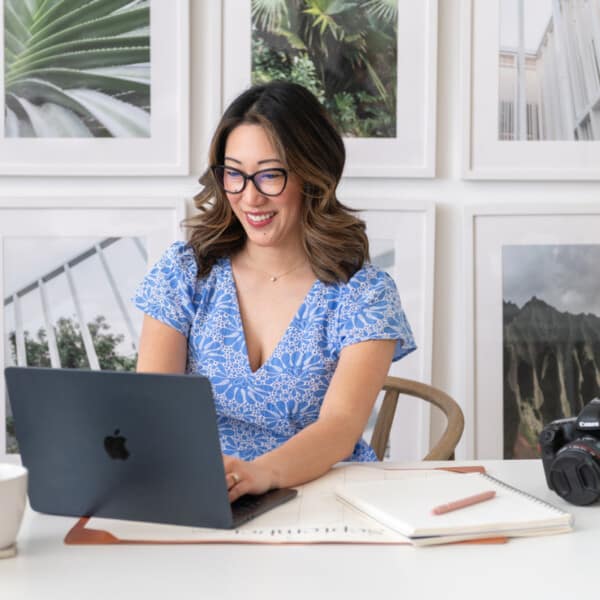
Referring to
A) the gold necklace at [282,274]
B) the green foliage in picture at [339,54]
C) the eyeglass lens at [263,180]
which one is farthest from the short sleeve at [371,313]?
the green foliage in picture at [339,54]

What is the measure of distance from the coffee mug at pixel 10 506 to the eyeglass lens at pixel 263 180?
2.58ft

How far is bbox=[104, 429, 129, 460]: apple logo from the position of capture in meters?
1.15

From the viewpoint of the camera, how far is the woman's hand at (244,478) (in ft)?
4.14

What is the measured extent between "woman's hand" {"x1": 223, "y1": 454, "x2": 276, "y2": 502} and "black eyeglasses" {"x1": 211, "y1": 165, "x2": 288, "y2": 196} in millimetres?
596

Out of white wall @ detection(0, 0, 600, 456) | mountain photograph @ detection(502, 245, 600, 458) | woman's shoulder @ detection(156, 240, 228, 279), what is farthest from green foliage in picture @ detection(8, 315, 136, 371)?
mountain photograph @ detection(502, 245, 600, 458)

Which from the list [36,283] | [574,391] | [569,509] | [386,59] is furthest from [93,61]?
[569,509]

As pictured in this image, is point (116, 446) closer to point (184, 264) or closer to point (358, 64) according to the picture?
point (184, 264)

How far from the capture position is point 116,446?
1157 millimetres

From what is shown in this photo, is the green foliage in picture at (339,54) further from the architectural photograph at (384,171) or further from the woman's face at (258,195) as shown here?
the woman's face at (258,195)

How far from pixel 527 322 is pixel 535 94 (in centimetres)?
59

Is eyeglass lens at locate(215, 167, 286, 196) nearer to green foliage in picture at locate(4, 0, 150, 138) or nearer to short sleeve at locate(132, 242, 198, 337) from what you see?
short sleeve at locate(132, 242, 198, 337)

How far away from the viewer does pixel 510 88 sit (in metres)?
2.48

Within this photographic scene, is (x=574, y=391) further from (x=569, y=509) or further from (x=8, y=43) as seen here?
(x=8, y=43)

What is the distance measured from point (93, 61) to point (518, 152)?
111 cm
